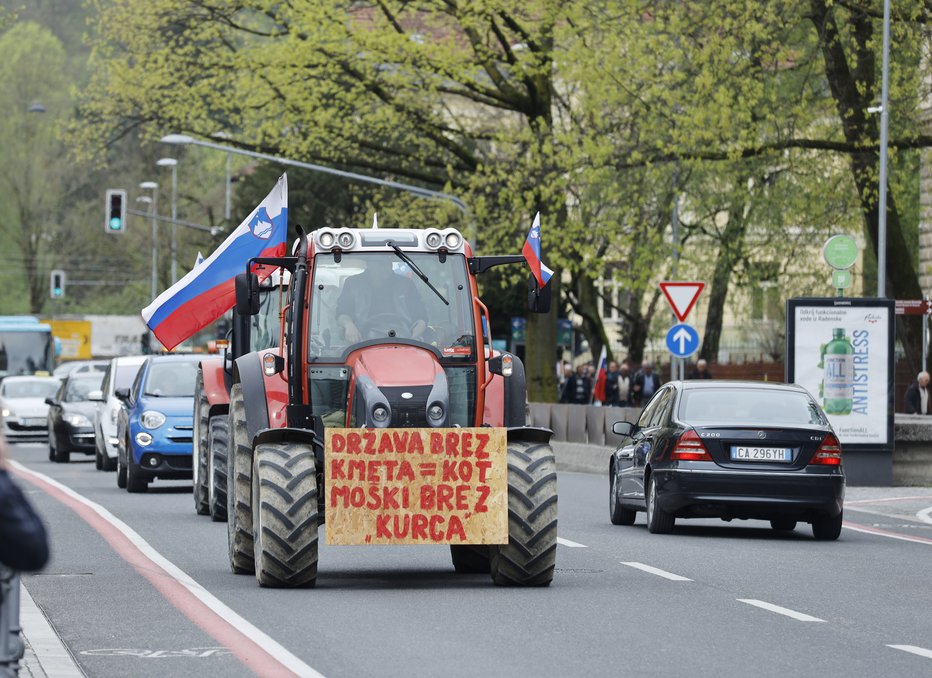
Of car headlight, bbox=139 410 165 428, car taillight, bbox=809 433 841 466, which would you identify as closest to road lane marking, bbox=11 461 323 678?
car headlight, bbox=139 410 165 428

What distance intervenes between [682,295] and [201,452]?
14.2 meters

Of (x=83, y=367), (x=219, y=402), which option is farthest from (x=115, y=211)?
(x=219, y=402)

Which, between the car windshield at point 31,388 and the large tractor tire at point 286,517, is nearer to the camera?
the large tractor tire at point 286,517

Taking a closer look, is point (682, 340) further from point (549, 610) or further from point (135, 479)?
point (549, 610)

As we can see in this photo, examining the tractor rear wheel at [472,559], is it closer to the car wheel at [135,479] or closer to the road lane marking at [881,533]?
the road lane marking at [881,533]

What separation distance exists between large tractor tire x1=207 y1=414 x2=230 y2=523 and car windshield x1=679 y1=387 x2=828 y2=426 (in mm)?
4226

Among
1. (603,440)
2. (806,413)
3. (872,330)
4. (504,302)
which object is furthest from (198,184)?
(806,413)

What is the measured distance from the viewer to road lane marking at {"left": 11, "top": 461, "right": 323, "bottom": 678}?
32.1 feet

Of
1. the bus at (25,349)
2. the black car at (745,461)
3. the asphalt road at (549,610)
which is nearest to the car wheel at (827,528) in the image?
the black car at (745,461)

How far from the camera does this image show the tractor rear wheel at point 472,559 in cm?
1481

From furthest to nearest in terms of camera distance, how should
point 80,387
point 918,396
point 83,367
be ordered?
1. point 83,367
2. point 80,387
3. point 918,396

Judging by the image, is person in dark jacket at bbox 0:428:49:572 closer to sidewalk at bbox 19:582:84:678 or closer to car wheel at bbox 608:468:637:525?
sidewalk at bbox 19:582:84:678

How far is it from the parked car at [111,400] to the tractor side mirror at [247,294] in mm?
15708

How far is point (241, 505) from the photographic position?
46.7ft
